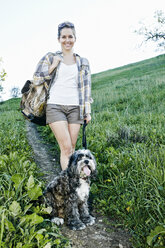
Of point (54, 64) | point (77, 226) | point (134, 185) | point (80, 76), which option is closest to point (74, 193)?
point (77, 226)

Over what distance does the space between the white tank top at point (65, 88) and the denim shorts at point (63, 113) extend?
71 millimetres

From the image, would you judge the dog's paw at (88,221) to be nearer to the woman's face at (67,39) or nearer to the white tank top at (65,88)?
the white tank top at (65,88)

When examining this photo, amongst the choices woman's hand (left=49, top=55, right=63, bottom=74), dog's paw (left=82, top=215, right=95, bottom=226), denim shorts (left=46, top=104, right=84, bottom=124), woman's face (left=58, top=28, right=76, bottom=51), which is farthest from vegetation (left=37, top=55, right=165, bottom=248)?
woman's face (left=58, top=28, right=76, bottom=51)

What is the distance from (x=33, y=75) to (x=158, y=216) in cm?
293

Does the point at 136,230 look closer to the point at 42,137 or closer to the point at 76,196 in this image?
the point at 76,196

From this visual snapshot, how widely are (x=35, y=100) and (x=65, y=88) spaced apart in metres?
0.59

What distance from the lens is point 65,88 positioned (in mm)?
3777

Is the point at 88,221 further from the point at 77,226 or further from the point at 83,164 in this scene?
the point at 83,164

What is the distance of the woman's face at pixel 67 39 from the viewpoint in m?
3.77

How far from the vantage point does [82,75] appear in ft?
12.9

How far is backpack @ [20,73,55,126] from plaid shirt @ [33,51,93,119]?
12cm

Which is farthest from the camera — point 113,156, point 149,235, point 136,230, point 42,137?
point 42,137

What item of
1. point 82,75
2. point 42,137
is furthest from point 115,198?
point 42,137

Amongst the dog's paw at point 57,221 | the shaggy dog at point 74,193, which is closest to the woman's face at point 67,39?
the shaggy dog at point 74,193
